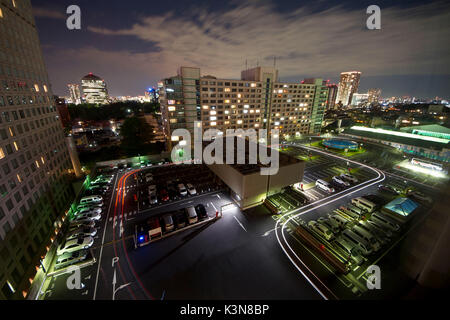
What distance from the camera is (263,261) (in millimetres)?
17141

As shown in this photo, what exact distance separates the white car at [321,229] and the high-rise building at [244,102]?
35.2 metres

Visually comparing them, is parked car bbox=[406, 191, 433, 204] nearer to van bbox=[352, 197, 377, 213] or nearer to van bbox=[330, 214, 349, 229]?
van bbox=[352, 197, 377, 213]

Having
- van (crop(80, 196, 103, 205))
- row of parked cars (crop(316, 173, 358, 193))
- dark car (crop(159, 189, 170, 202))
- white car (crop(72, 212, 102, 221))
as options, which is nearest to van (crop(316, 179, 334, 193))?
row of parked cars (crop(316, 173, 358, 193))

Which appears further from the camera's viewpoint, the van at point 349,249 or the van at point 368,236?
the van at point 368,236

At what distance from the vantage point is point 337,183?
29.6 meters

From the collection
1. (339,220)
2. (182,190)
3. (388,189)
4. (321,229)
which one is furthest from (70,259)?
(388,189)

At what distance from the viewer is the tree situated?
1753 inches

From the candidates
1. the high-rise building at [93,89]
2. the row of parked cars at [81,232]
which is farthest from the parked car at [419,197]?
the high-rise building at [93,89]

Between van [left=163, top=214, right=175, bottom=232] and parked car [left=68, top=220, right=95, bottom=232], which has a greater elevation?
van [left=163, top=214, right=175, bottom=232]

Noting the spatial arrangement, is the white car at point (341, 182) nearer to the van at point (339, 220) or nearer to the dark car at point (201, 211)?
the van at point (339, 220)

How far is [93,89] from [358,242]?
20980 cm

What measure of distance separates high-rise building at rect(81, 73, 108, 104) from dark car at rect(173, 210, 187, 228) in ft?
605

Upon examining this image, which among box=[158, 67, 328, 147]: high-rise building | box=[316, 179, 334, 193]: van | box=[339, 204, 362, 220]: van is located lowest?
box=[339, 204, 362, 220]: van

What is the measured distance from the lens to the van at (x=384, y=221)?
20000mm
